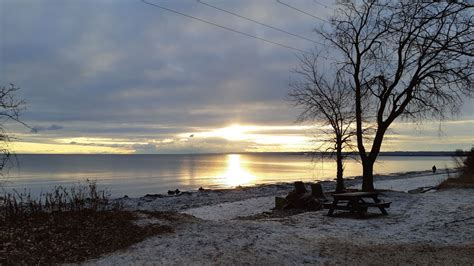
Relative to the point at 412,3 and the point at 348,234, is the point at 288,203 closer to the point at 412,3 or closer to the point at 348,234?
the point at 348,234

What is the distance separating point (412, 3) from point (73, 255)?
8490 millimetres

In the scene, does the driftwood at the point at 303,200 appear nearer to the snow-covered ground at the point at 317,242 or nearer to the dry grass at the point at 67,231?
the snow-covered ground at the point at 317,242

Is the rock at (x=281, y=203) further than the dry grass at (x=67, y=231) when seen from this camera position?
Yes

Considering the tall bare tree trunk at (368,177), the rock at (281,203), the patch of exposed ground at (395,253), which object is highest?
the tall bare tree trunk at (368,177)

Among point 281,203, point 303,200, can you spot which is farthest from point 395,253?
point 281,203

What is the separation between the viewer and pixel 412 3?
9.54 metres

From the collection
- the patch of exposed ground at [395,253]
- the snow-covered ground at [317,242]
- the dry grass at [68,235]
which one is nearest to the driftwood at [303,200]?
the snow-covered ground at [317,242]

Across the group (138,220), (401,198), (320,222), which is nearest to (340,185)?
(401,198)

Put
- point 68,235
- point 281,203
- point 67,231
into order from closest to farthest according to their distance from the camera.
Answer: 1. point 68,235
2. point 67,231
3. point 281,203

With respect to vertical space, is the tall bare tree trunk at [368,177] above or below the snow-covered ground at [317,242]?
above

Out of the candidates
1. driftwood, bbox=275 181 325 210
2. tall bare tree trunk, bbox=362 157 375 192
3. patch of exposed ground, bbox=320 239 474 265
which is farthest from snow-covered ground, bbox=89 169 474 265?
tall bare tree trunk, bbox=362 157 375 192

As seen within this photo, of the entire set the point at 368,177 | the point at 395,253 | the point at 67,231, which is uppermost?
the point at 368,177

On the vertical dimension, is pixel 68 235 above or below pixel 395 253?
above

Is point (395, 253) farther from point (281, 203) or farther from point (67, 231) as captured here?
point (281, 203)
